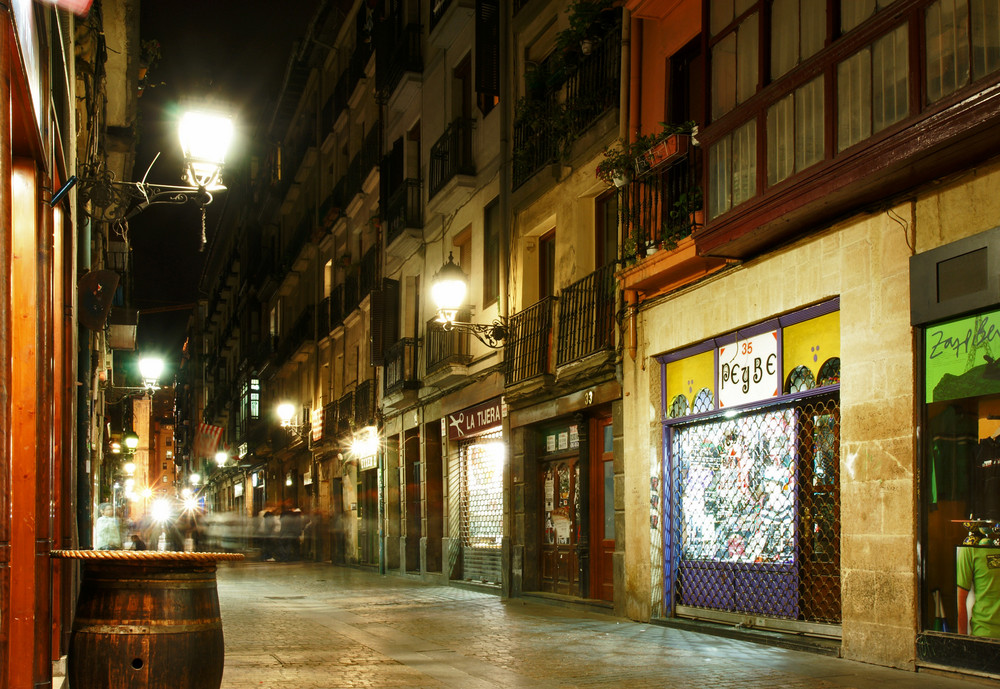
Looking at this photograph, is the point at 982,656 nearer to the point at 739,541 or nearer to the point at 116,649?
the point at 739,541

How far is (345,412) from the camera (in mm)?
30594

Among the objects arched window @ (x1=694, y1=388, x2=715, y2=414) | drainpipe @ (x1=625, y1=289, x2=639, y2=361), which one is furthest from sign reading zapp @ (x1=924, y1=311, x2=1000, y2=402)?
drainpipe @ (x1=625, y1=289, x2=639, y2=361)

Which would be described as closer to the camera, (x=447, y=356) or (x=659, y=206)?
(x=659, y=206)

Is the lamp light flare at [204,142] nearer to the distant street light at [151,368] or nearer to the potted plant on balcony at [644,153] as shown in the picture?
the potted plant on balcony at [644,153]

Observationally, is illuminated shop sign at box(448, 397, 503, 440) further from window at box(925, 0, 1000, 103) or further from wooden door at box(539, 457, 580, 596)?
window at box(925, 0, 1000, 103)

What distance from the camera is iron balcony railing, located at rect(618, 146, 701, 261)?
12.7 meters

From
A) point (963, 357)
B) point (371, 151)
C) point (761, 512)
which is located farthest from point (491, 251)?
point (963, 357)

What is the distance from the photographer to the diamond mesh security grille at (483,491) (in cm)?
1966

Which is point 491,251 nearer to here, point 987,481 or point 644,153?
point 644,153

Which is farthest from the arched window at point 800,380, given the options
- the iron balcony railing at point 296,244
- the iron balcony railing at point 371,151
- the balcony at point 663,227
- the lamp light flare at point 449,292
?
the iron balcony railing at point 296,244

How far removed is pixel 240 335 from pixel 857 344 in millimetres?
48234

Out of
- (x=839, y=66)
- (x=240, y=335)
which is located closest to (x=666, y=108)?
(x=839, y=66)

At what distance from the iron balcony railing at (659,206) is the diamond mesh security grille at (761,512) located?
2.36 meters

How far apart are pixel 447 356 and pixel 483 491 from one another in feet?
8.88
